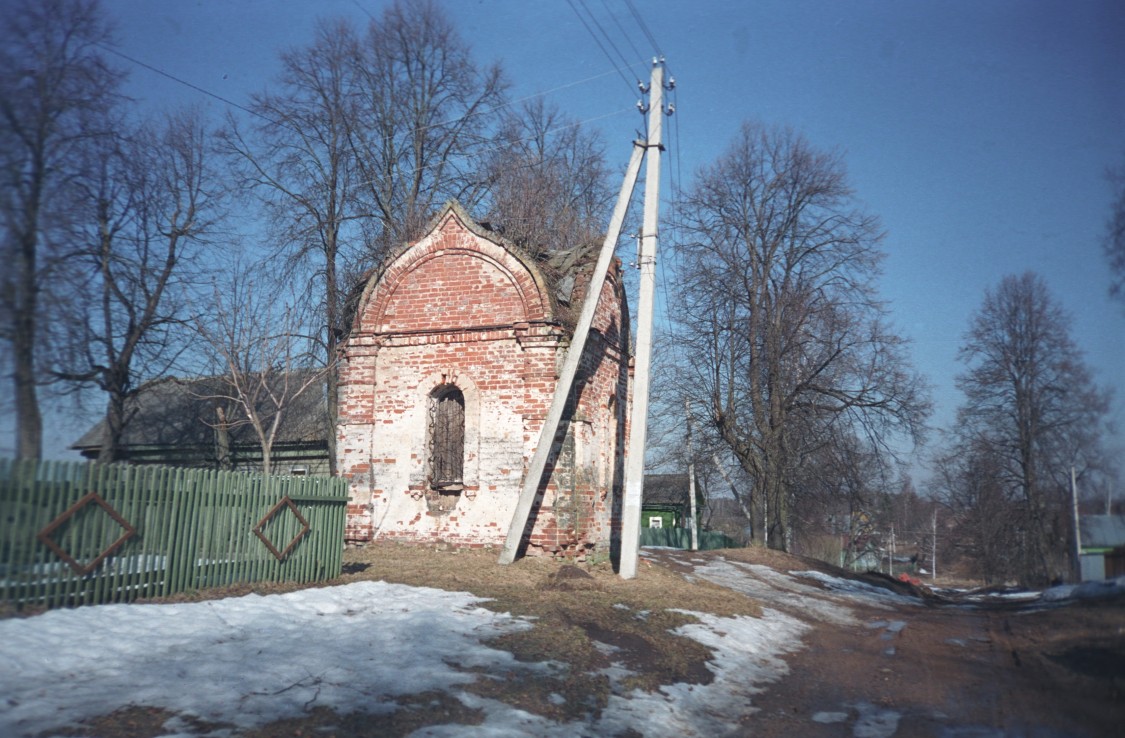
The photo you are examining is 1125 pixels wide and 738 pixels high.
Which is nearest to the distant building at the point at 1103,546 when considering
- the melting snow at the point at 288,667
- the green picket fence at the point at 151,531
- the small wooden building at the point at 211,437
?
the melting snow at the point at 288,667

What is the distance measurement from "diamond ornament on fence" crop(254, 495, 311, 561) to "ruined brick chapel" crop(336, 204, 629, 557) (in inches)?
162

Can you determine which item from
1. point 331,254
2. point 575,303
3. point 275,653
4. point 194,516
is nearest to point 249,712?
point 275,653

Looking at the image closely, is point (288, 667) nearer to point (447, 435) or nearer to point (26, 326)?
point (26, 326)

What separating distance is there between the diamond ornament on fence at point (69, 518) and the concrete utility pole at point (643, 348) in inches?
294

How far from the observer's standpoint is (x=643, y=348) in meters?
14.0

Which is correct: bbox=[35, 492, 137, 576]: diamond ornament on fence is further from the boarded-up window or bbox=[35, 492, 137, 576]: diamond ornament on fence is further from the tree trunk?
the boarded-up window

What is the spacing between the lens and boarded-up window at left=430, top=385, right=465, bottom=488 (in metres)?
15.6

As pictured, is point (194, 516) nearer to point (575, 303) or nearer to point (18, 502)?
point (18, 502)

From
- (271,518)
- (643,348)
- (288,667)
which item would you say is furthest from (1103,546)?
(271,518)

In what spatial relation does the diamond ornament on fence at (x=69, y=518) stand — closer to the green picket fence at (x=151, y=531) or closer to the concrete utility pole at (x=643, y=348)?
the green picket fence at (x=151, y=531)

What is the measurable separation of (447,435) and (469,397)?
98 cm

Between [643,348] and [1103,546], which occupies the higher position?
[643,348]

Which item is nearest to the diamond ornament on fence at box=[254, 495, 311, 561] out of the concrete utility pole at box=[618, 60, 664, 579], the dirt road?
the concrete utility pole at box=[618, 60, 664, 579]

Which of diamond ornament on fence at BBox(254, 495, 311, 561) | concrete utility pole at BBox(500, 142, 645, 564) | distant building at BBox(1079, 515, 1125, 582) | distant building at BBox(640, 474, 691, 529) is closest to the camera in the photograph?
diamond ornament on fence at BBox(254, 495, 311, 561)
